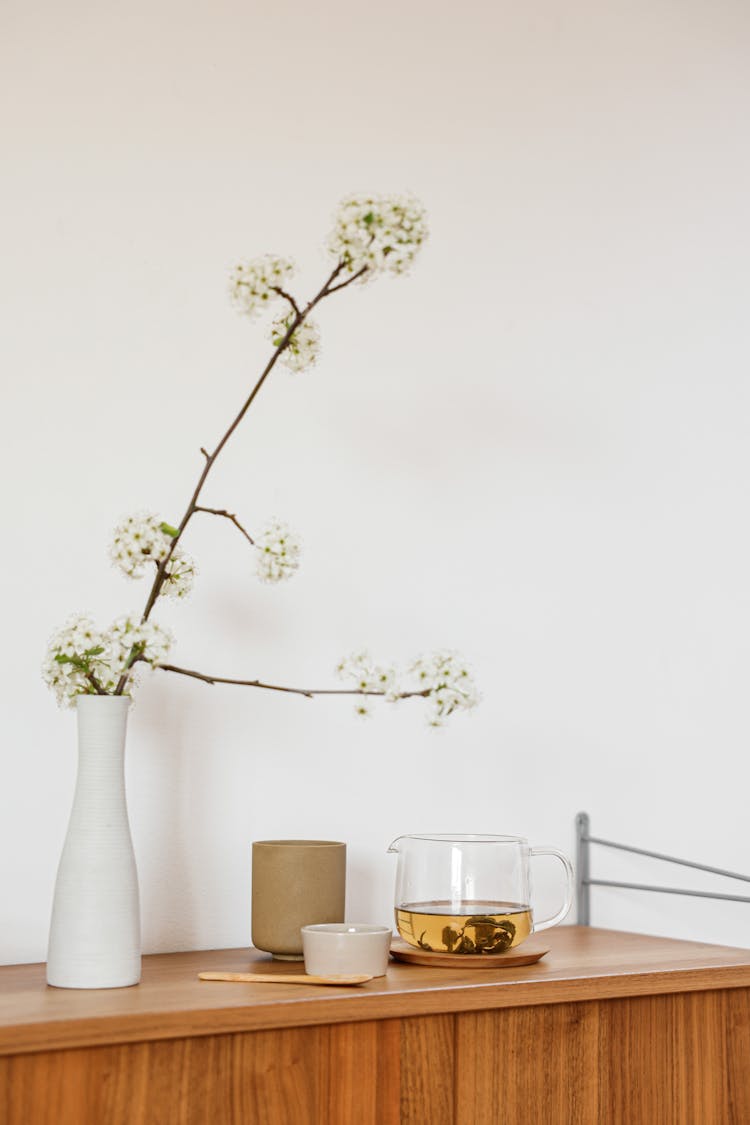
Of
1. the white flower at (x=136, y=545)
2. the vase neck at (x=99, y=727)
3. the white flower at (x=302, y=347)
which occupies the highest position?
the white flower at (x=302, y=347)

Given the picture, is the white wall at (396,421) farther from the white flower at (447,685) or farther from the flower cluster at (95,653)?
the white flower at (447,685)

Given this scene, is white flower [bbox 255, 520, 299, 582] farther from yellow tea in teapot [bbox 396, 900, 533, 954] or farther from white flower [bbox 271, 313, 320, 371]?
yellow tea in teapot [bbox 396, 900, 533, 954]

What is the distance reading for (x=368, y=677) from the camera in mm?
1268

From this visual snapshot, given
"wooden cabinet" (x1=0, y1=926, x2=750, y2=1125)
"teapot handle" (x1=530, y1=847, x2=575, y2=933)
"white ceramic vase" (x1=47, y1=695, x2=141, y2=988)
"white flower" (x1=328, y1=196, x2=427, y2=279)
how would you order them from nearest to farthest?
"wooden cabinet" (x1=0, y1=926, x2=750, y2=1125), "white ceramic vase" (x1=47, y1=695, x2=141, y2=988), "white flower" (x1=328, y1=196, x2=427, y2=279), "teapot handle" (x1=530, y1=847, x2=575, y2=933)

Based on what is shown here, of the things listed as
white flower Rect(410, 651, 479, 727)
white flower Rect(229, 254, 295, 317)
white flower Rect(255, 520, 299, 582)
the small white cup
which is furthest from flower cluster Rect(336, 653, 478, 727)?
white flower Rect(229, 254, 295, 317)

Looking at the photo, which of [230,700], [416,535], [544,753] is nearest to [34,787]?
[230,700]

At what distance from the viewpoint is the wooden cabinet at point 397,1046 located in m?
0.97

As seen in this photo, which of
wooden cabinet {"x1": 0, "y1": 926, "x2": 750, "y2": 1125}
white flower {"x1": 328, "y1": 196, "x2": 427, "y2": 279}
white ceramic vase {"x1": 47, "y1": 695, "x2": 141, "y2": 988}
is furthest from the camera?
white flower {"x1": 328, "y1": 196, "x2": 427, "y2": 279}

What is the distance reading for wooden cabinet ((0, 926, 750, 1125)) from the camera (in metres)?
0.97

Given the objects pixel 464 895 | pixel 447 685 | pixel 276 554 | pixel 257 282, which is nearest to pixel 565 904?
pixel 464 895

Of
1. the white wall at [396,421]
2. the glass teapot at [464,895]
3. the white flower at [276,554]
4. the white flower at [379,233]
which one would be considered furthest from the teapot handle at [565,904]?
the white flower at [379,233]

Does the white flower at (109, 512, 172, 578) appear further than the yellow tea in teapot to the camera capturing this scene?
No

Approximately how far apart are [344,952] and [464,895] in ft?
0.66

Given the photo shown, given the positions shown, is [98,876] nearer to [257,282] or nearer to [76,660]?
[76,660]
